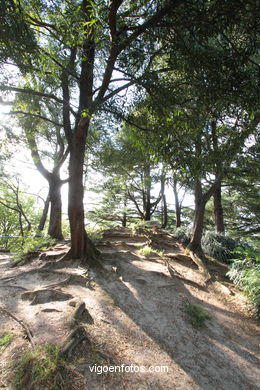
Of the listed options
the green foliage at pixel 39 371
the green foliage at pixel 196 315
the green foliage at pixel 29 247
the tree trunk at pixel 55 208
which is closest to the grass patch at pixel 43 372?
the green foliage at pixel 39 371

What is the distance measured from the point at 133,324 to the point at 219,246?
526 cm

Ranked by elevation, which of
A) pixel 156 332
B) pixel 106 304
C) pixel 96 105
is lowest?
pixel 156 332

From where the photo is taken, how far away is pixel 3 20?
190 centimetres

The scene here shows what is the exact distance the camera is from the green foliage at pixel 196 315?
2913 mm

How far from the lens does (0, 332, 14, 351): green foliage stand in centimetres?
182

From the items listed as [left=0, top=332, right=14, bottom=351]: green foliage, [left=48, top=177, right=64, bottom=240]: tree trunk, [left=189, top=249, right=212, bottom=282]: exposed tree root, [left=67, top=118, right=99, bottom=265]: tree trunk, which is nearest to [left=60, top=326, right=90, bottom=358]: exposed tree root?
[left=0, top=332, right=14, bottom=351]: green foliage

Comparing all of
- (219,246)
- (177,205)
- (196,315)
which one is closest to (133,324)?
(196,315)

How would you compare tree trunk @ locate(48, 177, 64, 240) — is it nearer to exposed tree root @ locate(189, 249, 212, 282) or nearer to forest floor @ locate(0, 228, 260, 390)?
forest floor @ locate(0, 228, 260, 390)

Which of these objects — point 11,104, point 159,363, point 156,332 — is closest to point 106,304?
point 156,332

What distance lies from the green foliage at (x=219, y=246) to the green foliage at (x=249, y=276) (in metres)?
1.62

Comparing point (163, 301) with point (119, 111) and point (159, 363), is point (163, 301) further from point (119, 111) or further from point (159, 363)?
point (119, 111)

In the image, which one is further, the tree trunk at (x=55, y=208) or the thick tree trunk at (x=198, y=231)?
the tree trunk at (x=55, y=208)

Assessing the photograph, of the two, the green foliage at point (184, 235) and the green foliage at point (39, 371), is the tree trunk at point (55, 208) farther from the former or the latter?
the green foliage at point (39, 371)

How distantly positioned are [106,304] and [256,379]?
2182 mm
